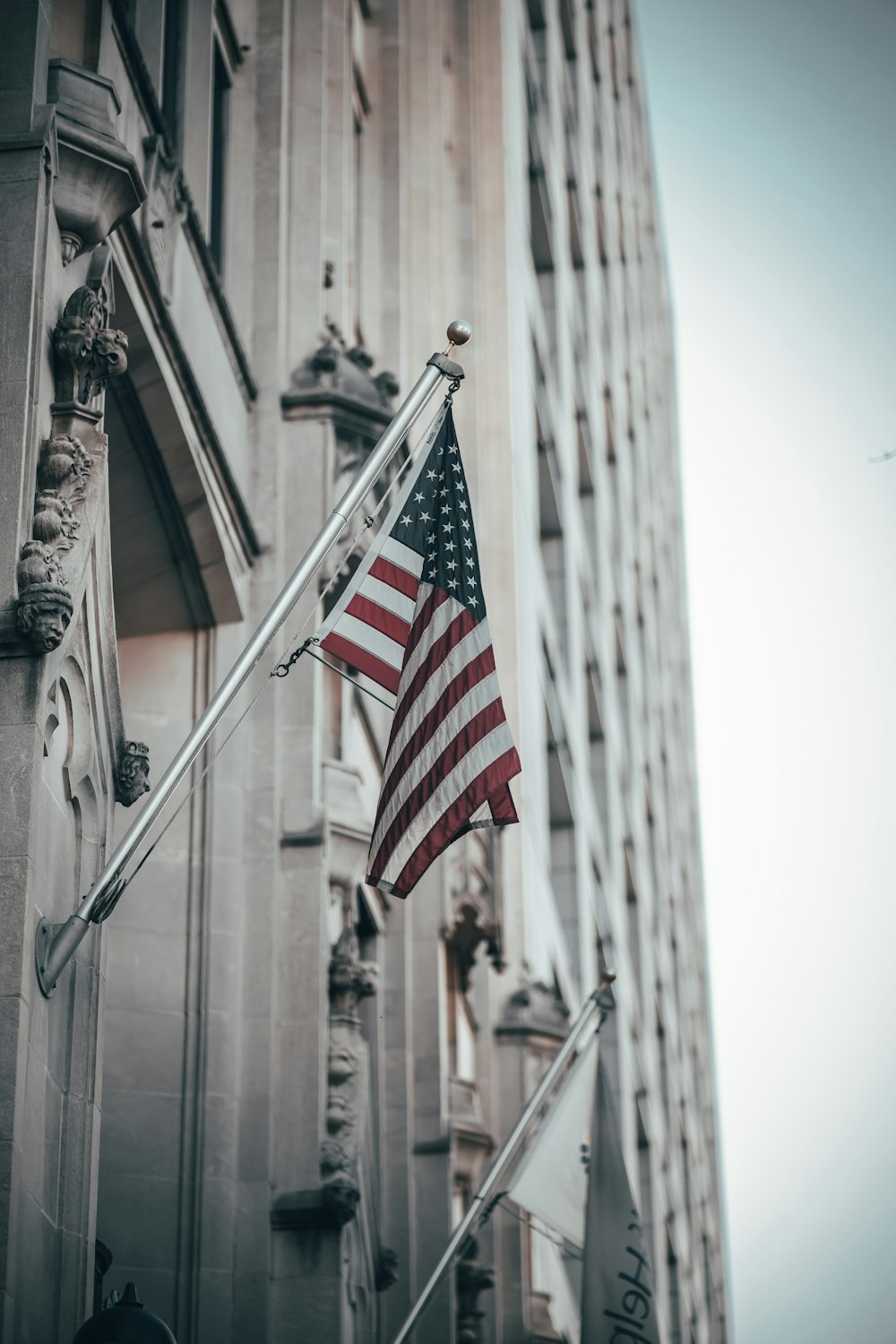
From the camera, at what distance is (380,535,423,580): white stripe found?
39.8ft

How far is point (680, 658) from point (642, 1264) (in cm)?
6171

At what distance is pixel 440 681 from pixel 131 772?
5.91 ft

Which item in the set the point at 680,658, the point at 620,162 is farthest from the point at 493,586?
the point at 680,658

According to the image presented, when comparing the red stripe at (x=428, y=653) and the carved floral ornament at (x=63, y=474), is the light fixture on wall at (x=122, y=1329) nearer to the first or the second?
the carved floral ornament at (x=63, y=474)

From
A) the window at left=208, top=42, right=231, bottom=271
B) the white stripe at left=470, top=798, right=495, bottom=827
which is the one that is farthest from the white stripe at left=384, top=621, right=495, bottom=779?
the window at left=208, top=42, right=231, bottom=271

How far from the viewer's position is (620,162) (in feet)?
212

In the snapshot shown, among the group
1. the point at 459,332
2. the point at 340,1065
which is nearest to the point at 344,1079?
the point at 340,1065

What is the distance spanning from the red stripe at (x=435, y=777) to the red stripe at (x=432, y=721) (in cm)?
11

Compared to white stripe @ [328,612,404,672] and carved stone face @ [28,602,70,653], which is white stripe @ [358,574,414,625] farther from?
carved stone face @ [28,602,70,653]

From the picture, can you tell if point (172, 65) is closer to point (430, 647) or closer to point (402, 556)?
point (402, 556)

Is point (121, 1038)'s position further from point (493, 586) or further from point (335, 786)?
point (493, 586)

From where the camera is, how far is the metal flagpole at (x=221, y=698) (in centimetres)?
1012

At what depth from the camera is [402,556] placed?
12.2 m

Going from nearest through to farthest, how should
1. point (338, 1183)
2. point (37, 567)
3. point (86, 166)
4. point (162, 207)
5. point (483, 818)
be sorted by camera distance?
point (37, 567), point (86, 166), point (483, 818), point (162, 207), point (338, 1183)
